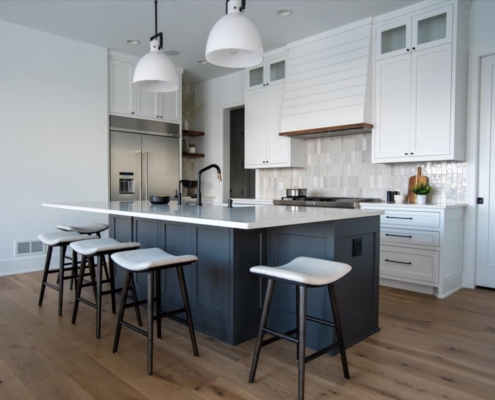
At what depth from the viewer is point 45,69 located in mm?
4594

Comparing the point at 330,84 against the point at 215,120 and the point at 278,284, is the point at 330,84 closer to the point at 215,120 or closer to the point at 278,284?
the point at 215,120

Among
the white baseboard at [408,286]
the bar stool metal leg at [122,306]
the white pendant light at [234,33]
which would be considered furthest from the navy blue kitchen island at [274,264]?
the white baseboard at [408,286]

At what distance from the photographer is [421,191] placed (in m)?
3.88

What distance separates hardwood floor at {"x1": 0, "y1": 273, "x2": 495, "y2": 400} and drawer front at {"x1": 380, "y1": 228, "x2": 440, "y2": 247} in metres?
0.77

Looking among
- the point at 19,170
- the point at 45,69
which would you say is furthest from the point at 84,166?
the point at 45,69

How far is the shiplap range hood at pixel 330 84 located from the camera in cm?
416

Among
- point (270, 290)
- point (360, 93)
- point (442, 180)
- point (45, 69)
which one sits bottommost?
point (270, 290)

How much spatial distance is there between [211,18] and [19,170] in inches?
109

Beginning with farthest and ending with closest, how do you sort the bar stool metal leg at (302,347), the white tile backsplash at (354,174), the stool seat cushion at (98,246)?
the white tile backsplash at (354,174), the stool seat cushion at (98,246), the bar stool metal leg at (302,347)

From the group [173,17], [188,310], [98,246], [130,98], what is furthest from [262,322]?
[130,98]

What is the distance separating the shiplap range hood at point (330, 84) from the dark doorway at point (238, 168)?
2.63 metres

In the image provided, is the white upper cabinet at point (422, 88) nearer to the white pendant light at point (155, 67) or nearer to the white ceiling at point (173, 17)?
the white ceiling at point (173, 17)

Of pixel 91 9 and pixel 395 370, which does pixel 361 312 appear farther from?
pixel 91 9

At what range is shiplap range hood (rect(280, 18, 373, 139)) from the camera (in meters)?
4.16
